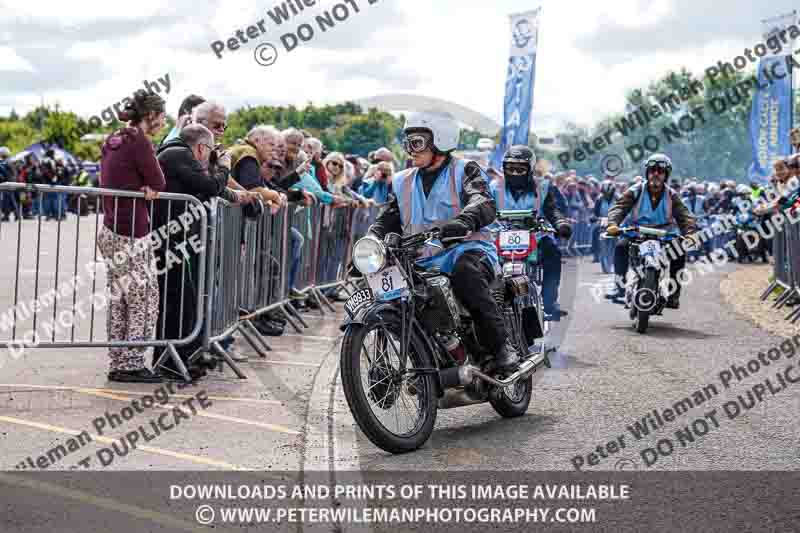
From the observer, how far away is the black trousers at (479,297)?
709cm

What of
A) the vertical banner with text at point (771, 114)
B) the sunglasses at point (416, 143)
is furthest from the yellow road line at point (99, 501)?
the vertical banner with text at point (771, 114)

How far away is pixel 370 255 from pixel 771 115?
83.3ft

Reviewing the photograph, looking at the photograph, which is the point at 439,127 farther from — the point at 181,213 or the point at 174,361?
the point at 174,361

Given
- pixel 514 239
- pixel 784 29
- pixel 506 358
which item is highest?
pixel 784 29

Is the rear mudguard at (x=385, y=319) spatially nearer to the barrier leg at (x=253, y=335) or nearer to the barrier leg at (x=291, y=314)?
the barrier leg at (x=253, y=335)

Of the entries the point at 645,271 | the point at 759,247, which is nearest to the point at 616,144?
the point at 759,247

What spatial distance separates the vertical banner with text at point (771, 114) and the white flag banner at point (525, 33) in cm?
615

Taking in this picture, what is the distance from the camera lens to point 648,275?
13633 mm

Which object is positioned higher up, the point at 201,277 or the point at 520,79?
the point at 520,79

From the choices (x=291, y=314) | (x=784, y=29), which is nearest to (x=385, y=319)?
(x=291, y=314)

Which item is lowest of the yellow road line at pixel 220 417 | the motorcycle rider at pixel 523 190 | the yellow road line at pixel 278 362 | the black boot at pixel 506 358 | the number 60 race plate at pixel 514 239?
the yellow road line at pixel 278 362

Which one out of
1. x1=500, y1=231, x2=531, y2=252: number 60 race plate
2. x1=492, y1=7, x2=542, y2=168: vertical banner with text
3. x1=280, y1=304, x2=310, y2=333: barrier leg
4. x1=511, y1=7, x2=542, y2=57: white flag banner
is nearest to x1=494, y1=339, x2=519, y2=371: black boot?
x1=500, y1=231, x2=531, y2=252: number 60 race plate

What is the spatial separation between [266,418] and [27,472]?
193 centimetres

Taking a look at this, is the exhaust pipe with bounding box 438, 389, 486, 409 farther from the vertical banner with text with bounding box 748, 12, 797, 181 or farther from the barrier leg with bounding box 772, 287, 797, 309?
the vertical banner with text with bounding box 748, 12, 797, 181
